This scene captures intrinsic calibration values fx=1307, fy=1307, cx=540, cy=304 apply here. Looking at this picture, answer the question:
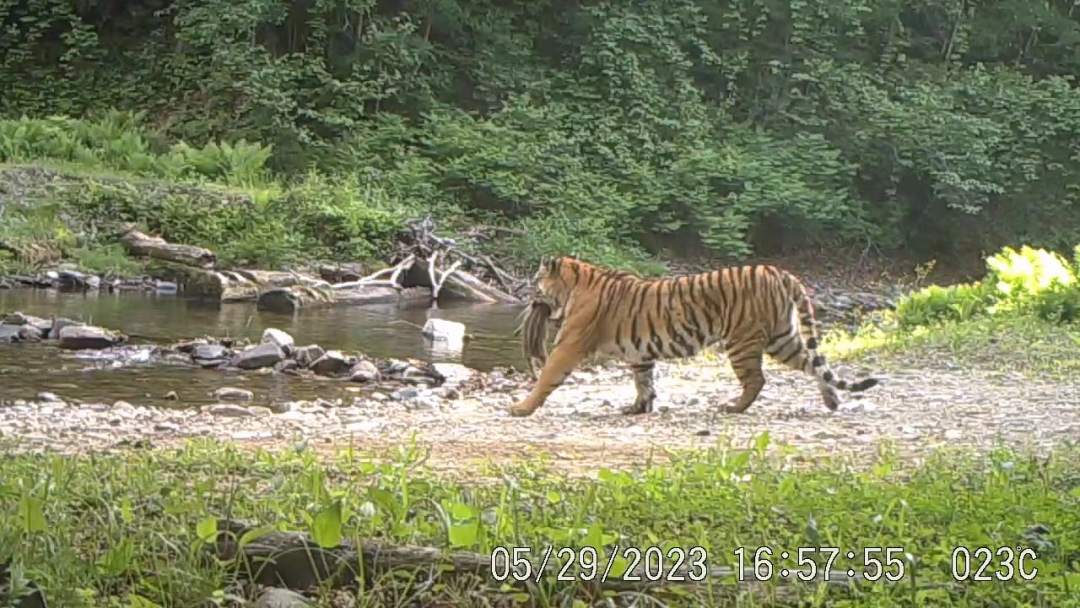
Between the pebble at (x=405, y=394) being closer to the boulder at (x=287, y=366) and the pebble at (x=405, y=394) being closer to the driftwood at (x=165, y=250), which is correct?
the boulder at (x=287, y=366)

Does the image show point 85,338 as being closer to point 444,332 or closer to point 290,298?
point 444,332

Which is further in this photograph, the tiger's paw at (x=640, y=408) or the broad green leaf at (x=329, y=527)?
the tiger's paw at (x=640, y=408)

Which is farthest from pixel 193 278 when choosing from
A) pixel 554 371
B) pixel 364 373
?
pixel 554 371

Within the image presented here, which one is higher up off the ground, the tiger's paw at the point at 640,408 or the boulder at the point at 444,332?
the tiger's paw at the point at 640,408

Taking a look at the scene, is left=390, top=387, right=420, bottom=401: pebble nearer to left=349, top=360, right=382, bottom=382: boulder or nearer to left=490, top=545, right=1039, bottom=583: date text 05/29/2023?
left=349, top=360, right=382, bottom=382: boulder

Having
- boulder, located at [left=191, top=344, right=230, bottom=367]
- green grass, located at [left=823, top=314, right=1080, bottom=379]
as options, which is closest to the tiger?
green grass, located at [left=823, top=314, right=1080, bottom=379]

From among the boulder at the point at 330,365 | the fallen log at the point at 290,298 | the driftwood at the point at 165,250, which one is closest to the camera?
the boulder at the point at 330,365

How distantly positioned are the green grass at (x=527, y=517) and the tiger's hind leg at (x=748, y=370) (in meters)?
3.19

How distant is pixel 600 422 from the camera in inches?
299

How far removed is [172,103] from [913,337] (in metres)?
19.2

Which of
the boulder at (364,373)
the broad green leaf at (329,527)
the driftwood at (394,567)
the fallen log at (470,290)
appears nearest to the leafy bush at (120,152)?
the fallen log at (470,290)

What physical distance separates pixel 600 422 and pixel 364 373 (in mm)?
3886

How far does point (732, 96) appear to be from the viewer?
29609mm

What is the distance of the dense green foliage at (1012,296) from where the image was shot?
1195 centimetres
